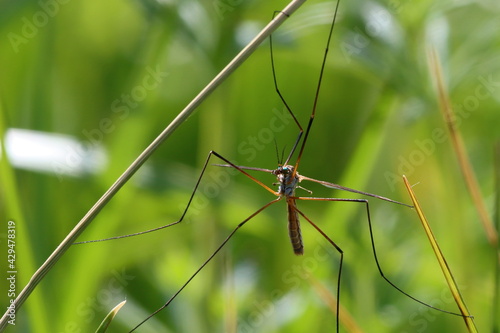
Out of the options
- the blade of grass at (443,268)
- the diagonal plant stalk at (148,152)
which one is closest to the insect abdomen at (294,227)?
the blade of grass at (443,268)

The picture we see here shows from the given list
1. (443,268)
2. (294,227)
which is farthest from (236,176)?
(443,268)

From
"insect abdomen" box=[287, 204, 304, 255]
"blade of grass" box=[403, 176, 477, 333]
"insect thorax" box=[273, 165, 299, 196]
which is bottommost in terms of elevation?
"blade of grass" box=[403, 176, 477, 333]

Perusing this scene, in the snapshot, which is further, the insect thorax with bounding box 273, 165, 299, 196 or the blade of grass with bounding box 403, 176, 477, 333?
the insect thorax with bounding box 273, 165, 299, 196

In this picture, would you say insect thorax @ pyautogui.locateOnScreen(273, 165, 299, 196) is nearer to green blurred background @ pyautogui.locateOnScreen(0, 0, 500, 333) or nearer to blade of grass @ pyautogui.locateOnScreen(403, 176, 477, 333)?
green blurred background @ pyautogui.locateOnScreen(0, 0, 500, 333)

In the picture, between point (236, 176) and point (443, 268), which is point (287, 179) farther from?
point (236, 176)

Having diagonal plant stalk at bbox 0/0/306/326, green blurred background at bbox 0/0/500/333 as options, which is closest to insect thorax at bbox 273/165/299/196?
green blurred background at bbox 0/0/500/333

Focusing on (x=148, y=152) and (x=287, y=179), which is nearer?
(x=148, y=152)

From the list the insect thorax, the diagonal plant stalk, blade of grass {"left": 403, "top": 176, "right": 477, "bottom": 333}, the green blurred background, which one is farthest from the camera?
the green blurred background

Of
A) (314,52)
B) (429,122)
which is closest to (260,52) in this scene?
(314,52)

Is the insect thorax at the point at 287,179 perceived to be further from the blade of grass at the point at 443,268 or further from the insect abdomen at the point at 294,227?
the blade of grass at the point at 443,268
